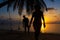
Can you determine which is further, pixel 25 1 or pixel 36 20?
pixel 25 1

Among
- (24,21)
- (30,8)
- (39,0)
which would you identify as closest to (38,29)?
(24,21)

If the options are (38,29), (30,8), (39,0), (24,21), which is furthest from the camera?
(30,8)

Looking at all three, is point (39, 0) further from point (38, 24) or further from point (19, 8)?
point (38, 24)

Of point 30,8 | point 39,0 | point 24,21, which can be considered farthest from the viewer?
point 30,8

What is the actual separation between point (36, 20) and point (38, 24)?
0.78 feet

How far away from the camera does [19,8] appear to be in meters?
21.9

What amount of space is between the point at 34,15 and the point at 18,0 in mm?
9726

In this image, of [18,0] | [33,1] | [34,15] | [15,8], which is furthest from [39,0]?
[34,15]

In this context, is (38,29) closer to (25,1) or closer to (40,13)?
(40,13)

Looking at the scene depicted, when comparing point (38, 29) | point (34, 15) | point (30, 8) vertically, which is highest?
point (30, 8)

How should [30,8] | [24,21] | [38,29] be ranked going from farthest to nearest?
[30,8], [24,21], [38,29]

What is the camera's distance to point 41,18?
1096 centimetres

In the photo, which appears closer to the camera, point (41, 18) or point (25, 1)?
point (41, 18)

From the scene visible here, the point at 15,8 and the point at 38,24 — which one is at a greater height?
the point at 15,8
